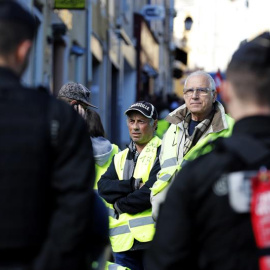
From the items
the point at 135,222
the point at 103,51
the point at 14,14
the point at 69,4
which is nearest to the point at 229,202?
the point at 14,14

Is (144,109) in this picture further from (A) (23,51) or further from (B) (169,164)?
(A) (23,51)

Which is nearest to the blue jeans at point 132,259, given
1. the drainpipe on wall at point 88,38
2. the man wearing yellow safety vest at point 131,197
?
the man wearing yellow safety vest at point 131,197

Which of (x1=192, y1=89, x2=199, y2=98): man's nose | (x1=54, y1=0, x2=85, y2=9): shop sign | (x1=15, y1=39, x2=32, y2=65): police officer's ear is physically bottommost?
(x1=192, y1=89, x2=199, y2=98): man's nose

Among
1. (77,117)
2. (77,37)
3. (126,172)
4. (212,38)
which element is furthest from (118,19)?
(212,38)

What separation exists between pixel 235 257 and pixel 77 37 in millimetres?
18178

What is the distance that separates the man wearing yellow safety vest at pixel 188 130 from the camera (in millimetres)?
7762

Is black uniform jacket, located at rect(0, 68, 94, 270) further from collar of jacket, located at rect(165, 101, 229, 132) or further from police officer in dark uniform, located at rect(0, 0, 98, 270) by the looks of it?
collar of jacket, located at rect(165, 101, 229, 132)

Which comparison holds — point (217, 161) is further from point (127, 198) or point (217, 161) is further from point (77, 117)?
point (127, 198)

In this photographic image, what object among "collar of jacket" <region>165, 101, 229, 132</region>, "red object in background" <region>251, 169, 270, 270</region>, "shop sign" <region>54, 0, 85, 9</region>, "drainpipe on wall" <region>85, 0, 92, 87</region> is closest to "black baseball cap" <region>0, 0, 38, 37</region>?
"red object in background" <region>251, 169, 270, 270</region>

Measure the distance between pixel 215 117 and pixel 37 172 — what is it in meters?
4.03

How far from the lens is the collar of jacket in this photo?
7.73 m

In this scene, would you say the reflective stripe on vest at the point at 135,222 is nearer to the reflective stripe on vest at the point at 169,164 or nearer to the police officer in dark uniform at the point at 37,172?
the reflective stripe on vest at the point at 169,164

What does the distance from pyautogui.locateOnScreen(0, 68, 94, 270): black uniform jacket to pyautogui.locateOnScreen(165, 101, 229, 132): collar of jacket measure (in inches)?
149

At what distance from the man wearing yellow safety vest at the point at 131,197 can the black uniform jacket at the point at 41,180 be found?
171 inches
